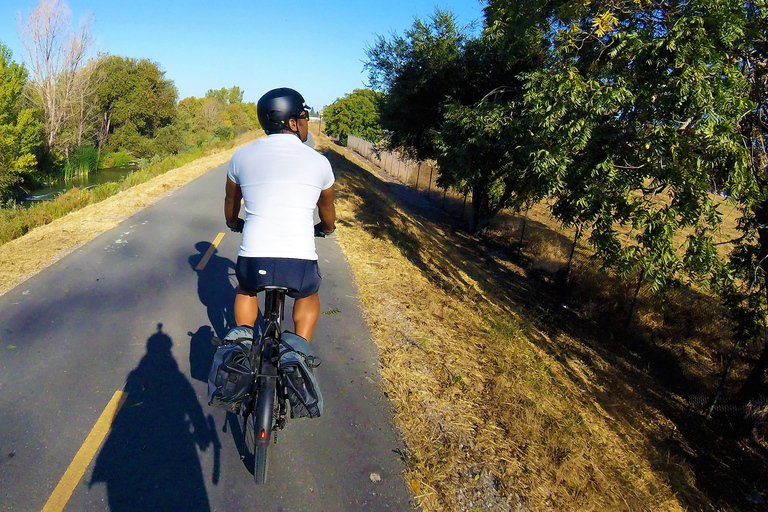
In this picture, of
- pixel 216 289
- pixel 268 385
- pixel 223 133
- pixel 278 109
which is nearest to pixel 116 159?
pixel 223 133

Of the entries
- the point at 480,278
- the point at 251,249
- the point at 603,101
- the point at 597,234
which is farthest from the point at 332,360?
the point at 480,278

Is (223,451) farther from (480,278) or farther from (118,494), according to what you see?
(480,278)

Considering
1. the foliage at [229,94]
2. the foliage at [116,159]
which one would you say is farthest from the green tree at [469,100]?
the foliage at [229,94]

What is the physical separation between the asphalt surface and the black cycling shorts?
4.01ft

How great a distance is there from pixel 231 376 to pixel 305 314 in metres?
0.69

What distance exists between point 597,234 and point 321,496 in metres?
4.89

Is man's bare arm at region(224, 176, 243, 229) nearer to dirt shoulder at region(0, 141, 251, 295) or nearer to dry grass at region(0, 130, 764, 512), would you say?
dry grass at region(0, 130, 764, 512)

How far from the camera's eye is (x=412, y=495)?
304cm

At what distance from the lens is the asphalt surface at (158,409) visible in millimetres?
2906

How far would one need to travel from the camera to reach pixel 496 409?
4.12 m

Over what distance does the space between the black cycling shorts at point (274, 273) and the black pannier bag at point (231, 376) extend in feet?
1.25

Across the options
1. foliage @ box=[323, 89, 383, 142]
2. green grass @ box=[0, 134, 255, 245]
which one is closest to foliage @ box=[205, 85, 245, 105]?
foliage @ box=[323, 89, 383, 142]

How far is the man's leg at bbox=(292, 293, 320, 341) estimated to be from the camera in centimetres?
325

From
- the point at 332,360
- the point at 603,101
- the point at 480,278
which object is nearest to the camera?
the point at 332,360
